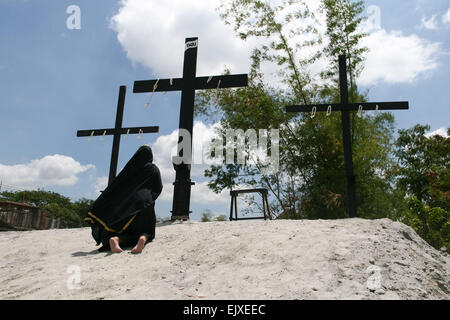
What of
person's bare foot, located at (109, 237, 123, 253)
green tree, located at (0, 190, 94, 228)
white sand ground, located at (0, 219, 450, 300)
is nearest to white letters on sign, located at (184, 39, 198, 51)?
white sand ground, located at (0, 219, 450, 300)

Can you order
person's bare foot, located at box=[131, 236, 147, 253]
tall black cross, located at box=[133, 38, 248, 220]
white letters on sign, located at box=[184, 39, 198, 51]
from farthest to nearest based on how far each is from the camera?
white letters on sign, located at box=[184, 39, 198, 51] → tall black cross, located at box=[133, 38, 248, 220] → person's bare foot, located at box=[131, 236, 147, 253]

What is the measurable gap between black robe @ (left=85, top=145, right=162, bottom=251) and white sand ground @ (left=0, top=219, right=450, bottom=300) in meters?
0.29

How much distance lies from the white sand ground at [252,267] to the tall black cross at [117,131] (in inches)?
137

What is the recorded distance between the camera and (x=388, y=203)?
317 inches

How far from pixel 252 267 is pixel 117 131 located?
626 centimetres

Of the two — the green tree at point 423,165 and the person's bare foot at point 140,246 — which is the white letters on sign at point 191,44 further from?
the green tree at point 423,165

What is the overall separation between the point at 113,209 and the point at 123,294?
1.95 meters

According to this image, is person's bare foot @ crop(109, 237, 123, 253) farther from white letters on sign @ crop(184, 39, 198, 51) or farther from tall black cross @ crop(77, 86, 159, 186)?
white letters on sign @ crop(184, 39, 198, 51)

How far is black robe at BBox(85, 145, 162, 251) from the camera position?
15.7ft

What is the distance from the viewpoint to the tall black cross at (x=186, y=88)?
655 cm

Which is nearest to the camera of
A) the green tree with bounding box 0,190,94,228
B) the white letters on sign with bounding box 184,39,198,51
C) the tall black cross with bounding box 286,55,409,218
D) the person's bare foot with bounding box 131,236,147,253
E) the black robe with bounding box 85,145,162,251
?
the person's bare foot with bounding box 131,236,147,253

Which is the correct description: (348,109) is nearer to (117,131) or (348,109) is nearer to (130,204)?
(130,204)
